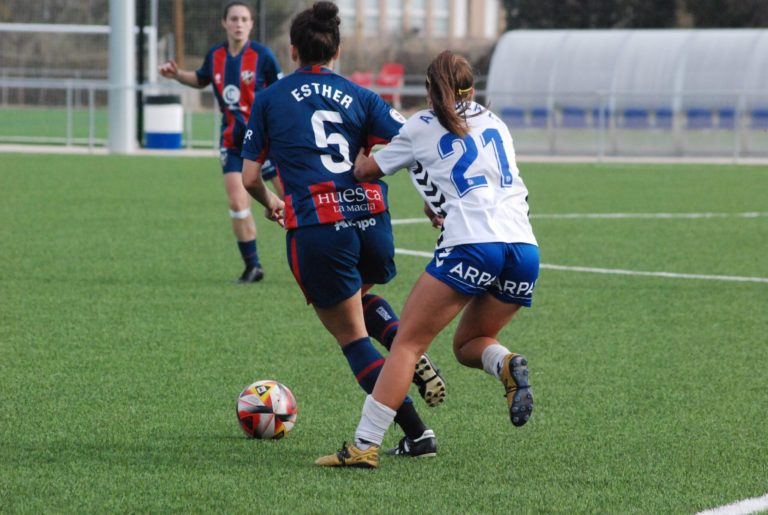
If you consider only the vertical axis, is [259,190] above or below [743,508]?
above

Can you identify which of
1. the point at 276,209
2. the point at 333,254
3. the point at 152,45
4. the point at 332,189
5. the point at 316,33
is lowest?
the point at 152,45

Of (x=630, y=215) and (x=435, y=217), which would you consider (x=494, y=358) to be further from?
(x=630, y=215)

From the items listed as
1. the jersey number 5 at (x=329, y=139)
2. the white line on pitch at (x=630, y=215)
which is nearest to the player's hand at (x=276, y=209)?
the jersey number 5 at (x=329, y=139)

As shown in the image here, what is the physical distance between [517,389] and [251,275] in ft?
19.2

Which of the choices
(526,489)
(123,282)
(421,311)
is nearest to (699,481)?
(526,489)

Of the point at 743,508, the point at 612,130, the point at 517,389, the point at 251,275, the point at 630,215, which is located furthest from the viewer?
the point at 612,130

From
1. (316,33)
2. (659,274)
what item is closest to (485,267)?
(316,33)

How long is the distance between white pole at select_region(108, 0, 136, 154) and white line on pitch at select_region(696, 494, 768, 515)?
82.4ft

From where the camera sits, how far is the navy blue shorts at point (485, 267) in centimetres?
512

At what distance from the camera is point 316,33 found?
18.0ft

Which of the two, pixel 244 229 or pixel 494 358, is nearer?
pixel 494 358

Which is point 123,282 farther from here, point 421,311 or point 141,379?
point 421,311

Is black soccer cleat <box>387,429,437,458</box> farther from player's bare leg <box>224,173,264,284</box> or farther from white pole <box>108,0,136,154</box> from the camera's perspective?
white pole <box>108,0,136,154</box>

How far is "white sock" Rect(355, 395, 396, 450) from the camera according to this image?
5.21 m
